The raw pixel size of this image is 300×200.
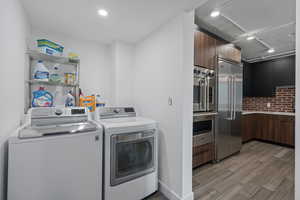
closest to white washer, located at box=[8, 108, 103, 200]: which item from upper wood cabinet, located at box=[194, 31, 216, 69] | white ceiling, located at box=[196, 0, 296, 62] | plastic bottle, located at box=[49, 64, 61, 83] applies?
plastic bottle, located at box=[49, 64, 61, 83]

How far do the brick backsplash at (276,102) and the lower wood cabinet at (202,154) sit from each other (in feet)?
9.70

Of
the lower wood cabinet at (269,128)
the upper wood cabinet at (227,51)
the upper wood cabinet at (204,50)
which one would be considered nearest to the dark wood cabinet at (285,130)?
the lower wood cabinet at (269,128)

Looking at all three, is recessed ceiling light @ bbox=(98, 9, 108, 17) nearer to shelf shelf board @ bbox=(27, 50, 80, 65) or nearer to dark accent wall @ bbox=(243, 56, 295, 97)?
shelf shelf board @ bbox=(27, 50, 80, 65)

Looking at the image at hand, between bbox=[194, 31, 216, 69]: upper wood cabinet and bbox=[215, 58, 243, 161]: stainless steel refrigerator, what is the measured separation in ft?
0.66

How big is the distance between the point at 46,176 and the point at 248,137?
4379 mm

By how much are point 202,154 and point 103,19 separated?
8.36 ft

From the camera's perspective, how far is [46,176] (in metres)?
1.09

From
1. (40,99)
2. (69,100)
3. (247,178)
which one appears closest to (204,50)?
(247,178)

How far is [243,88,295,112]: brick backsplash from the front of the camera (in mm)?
3566

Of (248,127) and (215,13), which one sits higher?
(215,13)

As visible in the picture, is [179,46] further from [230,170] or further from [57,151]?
[230,170]

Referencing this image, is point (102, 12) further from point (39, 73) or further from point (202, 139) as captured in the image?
point (202, 139)

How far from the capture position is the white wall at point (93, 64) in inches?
87.3

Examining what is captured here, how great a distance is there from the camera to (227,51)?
266 centimetres
